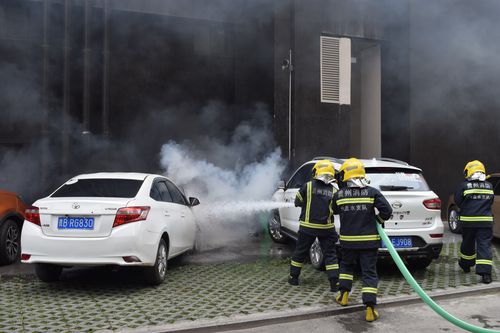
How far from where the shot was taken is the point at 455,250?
7.95m

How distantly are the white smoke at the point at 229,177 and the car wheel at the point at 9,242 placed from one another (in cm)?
280

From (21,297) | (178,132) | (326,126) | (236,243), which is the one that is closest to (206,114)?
(178,132)

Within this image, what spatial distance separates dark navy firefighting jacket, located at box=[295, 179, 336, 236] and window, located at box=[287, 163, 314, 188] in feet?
4.96

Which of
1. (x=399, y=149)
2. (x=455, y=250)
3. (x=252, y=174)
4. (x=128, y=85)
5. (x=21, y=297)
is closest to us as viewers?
(x=21, y=297)

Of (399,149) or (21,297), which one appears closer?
(21,297)

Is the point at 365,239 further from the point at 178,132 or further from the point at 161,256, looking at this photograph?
the point at 178,132

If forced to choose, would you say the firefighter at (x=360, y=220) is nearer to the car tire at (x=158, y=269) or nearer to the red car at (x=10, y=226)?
the car tire at (x=158, y=269)

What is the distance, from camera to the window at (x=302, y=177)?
277 inches

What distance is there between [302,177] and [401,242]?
77.8 inches

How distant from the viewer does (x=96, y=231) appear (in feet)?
16.4

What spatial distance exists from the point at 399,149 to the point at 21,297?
9.09 metres

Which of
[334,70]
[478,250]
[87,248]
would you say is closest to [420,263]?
[478,250]

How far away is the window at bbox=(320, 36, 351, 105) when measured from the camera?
425 inches

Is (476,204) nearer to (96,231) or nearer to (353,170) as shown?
(353,170)
